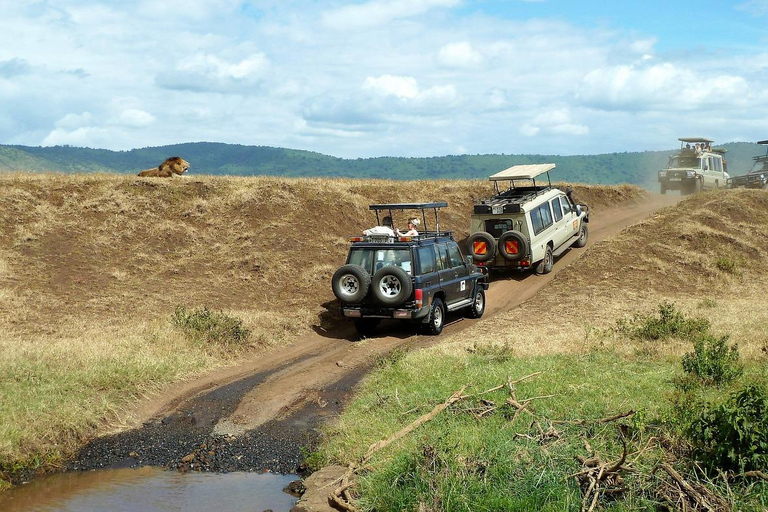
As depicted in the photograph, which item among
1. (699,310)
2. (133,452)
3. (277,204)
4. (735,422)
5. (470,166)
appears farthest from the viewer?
(470,166)

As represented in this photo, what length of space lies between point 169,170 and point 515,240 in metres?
14.0

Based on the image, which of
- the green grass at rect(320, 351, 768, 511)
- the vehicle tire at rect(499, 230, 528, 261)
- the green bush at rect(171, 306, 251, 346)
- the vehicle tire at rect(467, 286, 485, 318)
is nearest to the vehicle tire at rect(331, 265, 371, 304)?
the green bush at rect(171, 306, 251, 346)

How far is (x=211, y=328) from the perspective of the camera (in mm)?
14461

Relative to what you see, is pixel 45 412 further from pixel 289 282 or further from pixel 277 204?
pixel 277 204

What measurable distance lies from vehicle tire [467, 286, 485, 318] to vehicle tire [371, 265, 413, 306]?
3.04 m

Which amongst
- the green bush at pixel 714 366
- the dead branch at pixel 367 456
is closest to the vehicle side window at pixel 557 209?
the green bush at pixel 714 366

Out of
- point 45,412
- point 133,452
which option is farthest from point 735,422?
point 45,412

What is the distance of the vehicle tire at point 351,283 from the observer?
15.3 m

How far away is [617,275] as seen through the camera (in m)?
20.6

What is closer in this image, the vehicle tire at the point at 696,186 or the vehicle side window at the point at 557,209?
→ the vehicle side window at the point at 557,209

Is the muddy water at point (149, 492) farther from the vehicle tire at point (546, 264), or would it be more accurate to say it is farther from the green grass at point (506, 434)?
the vehicle tire at point (546, 264)

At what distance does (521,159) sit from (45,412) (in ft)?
531

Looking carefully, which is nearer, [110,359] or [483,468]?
[483,468]

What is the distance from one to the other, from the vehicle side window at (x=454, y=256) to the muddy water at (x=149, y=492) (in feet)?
28.6
